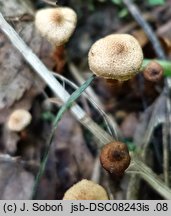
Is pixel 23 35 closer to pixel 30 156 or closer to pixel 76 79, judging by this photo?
pixel 76 79

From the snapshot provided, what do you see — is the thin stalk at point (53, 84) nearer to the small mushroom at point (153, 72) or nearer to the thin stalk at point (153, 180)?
the thin stalk at point (153, 180)

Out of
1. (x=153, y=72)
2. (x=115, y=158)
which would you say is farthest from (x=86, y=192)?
(x=153, y=72)

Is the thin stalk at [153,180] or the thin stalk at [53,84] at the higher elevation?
the thin stalk at [53,84]

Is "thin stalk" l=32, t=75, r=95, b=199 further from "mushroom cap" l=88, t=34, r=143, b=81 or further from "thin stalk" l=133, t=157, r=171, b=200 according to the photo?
"thin stalk" l=133, t=157, r=171, b=200

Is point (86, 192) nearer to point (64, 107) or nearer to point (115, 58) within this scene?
point (64, 107)

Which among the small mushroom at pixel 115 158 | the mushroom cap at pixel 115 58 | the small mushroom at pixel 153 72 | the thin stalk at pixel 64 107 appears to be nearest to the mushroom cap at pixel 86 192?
the small mushroom at pixel 115 158
